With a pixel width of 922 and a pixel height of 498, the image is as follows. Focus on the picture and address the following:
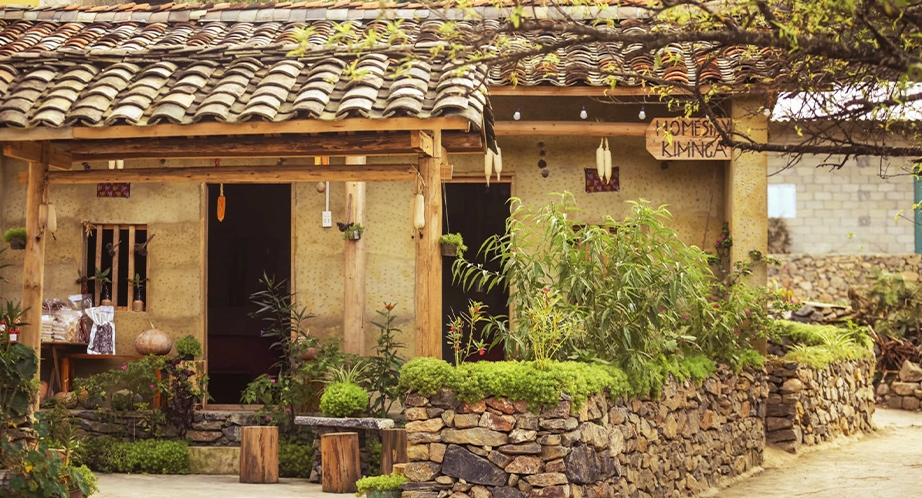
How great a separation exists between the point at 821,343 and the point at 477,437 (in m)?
7.57

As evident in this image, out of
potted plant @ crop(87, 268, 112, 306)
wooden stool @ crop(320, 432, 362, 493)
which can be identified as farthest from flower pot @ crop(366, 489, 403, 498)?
potted plant @ crop(87, 268, 112, 306)

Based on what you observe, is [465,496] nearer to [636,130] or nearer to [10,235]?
[10,235]

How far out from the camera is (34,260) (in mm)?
8812

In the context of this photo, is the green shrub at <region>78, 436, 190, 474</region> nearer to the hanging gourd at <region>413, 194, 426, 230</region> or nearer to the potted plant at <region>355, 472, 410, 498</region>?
the potted plant at <region>355, 472, 410, 498</region>

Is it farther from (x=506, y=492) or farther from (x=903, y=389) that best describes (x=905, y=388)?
(x=506, y=492)

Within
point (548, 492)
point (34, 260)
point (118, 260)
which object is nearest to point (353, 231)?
point (118, 260)

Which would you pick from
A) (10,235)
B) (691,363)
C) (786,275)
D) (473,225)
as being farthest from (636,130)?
(786,275)

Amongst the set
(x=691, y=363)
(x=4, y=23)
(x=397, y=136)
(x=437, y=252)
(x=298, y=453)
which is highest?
(x=4, y=23)

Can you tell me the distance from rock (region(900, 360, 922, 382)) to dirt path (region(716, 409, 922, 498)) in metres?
1.86

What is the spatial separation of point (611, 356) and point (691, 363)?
1572 mm

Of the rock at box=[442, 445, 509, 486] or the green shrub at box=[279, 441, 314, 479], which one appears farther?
the green shrub at box=[279, 441, 314, 479]

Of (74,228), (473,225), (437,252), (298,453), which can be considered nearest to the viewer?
(437,252)

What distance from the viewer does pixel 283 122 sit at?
795cm

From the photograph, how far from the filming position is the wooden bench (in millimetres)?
9820
